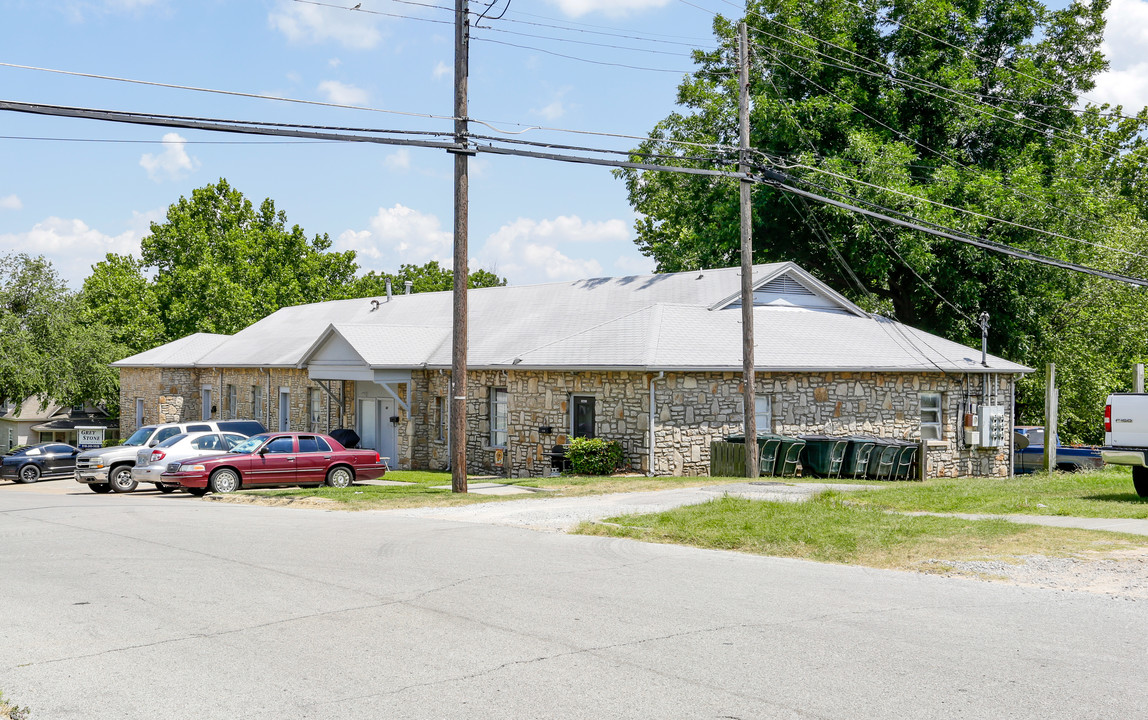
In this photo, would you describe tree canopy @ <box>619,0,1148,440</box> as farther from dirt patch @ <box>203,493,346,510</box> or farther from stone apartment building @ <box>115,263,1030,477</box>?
dirt patch @ <box>203,493,346,510</box>

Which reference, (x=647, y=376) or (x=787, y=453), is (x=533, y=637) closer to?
(x=647, y=376)

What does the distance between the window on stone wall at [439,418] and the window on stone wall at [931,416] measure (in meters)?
13.5

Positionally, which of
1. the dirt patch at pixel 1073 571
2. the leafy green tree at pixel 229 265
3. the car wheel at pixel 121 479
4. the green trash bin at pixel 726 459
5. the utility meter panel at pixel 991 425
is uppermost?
the leafy green tree at pixel 229 265

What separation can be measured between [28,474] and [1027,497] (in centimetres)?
2881

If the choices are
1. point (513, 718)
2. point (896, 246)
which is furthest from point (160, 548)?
point (896, 246)

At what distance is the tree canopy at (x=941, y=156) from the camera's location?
31969 millimetres

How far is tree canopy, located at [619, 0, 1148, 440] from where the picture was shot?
3197 centimetres

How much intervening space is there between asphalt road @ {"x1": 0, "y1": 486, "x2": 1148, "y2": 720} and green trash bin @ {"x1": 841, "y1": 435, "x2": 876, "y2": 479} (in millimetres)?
12518

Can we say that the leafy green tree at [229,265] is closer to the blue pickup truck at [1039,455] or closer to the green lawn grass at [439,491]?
the green lawn grass at [439,491]

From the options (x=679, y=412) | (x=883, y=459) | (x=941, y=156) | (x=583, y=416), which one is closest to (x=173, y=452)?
(x=583, y=416)

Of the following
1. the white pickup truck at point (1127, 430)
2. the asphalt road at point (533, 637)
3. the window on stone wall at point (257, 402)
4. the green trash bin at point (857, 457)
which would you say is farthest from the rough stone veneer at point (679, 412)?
the asphalt road at point (533, 637)

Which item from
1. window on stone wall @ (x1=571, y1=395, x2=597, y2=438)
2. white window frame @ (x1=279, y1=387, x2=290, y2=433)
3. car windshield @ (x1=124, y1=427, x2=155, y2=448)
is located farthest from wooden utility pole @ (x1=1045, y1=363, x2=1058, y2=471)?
white window frame @ (x1=279, y1=387, x2=290, y2=433)

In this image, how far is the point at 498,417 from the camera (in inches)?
1080

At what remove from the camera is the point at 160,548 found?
12508 mm
